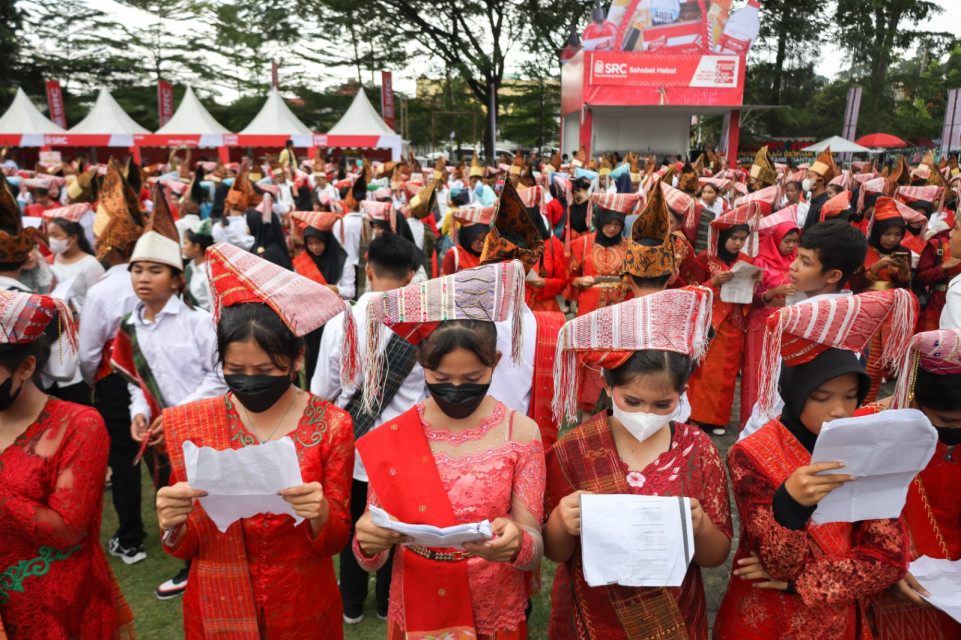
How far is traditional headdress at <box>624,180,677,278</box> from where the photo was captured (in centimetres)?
368

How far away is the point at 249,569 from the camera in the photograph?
196cm

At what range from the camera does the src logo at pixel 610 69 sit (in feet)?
75.3

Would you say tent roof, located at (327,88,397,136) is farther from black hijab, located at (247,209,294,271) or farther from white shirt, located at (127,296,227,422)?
white shirt, located at (127,296,227,422)

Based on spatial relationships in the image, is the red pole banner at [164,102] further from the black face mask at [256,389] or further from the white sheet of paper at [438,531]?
the white sheet of paper at [438,531]

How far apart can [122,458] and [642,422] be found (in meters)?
3.11

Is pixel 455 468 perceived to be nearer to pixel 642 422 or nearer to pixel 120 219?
pixel 642 422

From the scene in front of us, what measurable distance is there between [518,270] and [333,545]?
1020 mm

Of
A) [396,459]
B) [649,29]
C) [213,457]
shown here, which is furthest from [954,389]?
[649,29]

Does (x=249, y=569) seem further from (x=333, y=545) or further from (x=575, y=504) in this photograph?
(x=575, y=504)

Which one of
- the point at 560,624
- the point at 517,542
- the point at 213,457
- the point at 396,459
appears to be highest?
the point at 213,457

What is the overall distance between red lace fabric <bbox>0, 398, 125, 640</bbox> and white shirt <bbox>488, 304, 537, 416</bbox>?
1.48 metres

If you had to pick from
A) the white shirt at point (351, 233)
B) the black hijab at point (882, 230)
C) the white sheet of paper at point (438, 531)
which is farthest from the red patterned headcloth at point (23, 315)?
the black hijab at point (882, 230)

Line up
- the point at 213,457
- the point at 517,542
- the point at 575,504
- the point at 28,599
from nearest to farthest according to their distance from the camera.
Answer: the point at 213,457 < the point at 517,542 < the point at 575,504 < the point at 28,599

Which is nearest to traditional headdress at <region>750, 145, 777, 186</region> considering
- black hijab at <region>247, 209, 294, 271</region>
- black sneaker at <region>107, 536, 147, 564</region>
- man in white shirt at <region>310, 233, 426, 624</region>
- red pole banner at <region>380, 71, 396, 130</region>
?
black hijab at <region>247, 209, 294, 271</region>
